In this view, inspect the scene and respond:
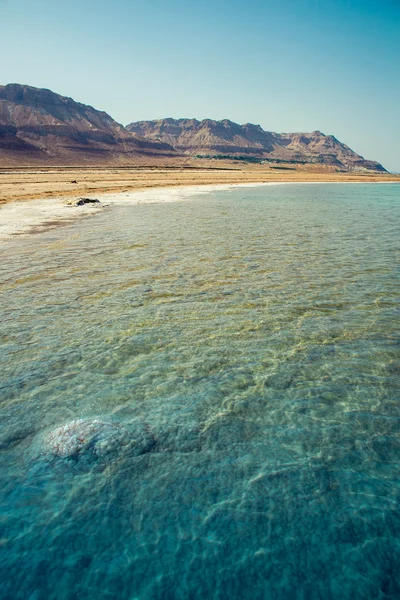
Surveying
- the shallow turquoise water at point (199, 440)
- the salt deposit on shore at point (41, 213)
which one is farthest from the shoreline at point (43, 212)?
the shallow turquoise water at point (199, 440)

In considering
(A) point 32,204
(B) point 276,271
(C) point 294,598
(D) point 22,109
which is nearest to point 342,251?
(B) point 276,271

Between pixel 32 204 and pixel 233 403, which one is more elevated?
pixel 233 403

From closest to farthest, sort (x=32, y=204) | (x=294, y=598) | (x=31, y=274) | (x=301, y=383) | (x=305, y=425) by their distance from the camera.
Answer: (x=294, y=598)
(x=305, y=425)
(x=301, y=383)
(x=31, y=274)
(x=32, y=204)

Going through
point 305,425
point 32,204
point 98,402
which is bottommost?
point 32,204

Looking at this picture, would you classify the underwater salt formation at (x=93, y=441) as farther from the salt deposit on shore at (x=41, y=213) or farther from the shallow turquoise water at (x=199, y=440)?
the salt deposit on shore at (x=41, y=213)

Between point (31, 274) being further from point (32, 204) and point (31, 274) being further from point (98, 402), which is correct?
point (32, 204)

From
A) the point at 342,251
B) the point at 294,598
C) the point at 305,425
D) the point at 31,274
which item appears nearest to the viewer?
the point at 294,598

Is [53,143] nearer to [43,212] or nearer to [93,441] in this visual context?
[43,212]
